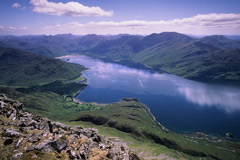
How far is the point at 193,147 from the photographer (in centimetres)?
12100

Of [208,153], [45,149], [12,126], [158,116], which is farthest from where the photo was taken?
[158,116]

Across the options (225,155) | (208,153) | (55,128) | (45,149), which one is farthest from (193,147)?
(45,149)

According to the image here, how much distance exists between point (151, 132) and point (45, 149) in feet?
391

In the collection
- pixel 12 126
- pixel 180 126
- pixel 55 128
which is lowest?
pixel 180 126

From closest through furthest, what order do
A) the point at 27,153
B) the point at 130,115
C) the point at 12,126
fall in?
the point at 27,153 < the point at 12,126 < the point at 130,115

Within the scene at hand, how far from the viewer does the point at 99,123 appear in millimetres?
148500

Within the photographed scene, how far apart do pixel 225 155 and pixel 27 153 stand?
137m

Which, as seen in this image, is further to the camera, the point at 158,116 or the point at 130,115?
the point at 158,116

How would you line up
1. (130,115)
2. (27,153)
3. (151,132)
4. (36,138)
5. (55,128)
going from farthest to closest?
(130,115), (151,132), (55,128), (36,138), (27,153)

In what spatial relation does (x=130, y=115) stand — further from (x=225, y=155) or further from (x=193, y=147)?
(x=225, y=155)

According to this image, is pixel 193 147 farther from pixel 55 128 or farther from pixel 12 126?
pixel 12 126

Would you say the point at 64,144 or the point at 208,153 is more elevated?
the point at 64,144

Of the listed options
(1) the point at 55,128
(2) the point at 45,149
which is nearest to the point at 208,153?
(1) the point at 55,128

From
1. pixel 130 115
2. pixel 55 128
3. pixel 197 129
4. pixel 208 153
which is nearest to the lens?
pixel 55 128
